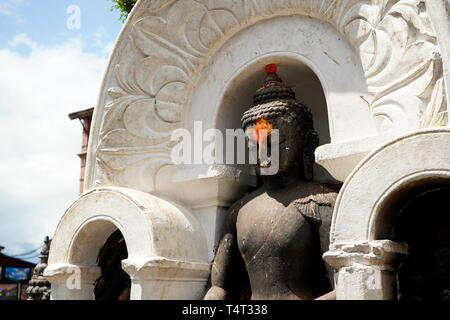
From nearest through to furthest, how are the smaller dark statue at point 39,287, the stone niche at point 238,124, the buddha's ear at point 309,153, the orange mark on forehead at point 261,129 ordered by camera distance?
the stone niche at point 238,124 < the orange mark on forehead at point 261,129 < the buddha's ear at point 309,153 < the smaller dark statue at point 39,287

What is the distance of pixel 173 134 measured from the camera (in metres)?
4.63

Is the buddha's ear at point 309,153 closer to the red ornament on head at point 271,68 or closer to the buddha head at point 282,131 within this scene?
the buddha head at point 282,131

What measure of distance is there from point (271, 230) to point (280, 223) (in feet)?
0.31

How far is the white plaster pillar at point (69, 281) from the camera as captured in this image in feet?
14.4

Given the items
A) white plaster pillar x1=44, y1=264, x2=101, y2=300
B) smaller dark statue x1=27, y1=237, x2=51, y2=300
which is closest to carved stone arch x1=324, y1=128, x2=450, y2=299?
white plaster pillar x1=44, y1=264, x2=101, y2=300

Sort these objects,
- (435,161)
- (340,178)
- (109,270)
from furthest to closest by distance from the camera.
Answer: (109,270)
(340,178)
(435,161)

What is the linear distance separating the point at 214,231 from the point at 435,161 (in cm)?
230

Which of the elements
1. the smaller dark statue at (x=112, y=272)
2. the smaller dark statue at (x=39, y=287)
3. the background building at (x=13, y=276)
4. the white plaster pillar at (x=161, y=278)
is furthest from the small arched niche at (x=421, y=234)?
the background building at (x=13, y=276)

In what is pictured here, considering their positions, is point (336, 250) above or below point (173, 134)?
below

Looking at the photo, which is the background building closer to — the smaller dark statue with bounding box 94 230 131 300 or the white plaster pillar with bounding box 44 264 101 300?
the smaller dark statue with bounding box 94 230 131 300

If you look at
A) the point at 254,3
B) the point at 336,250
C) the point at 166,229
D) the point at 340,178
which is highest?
the point at 254,3
